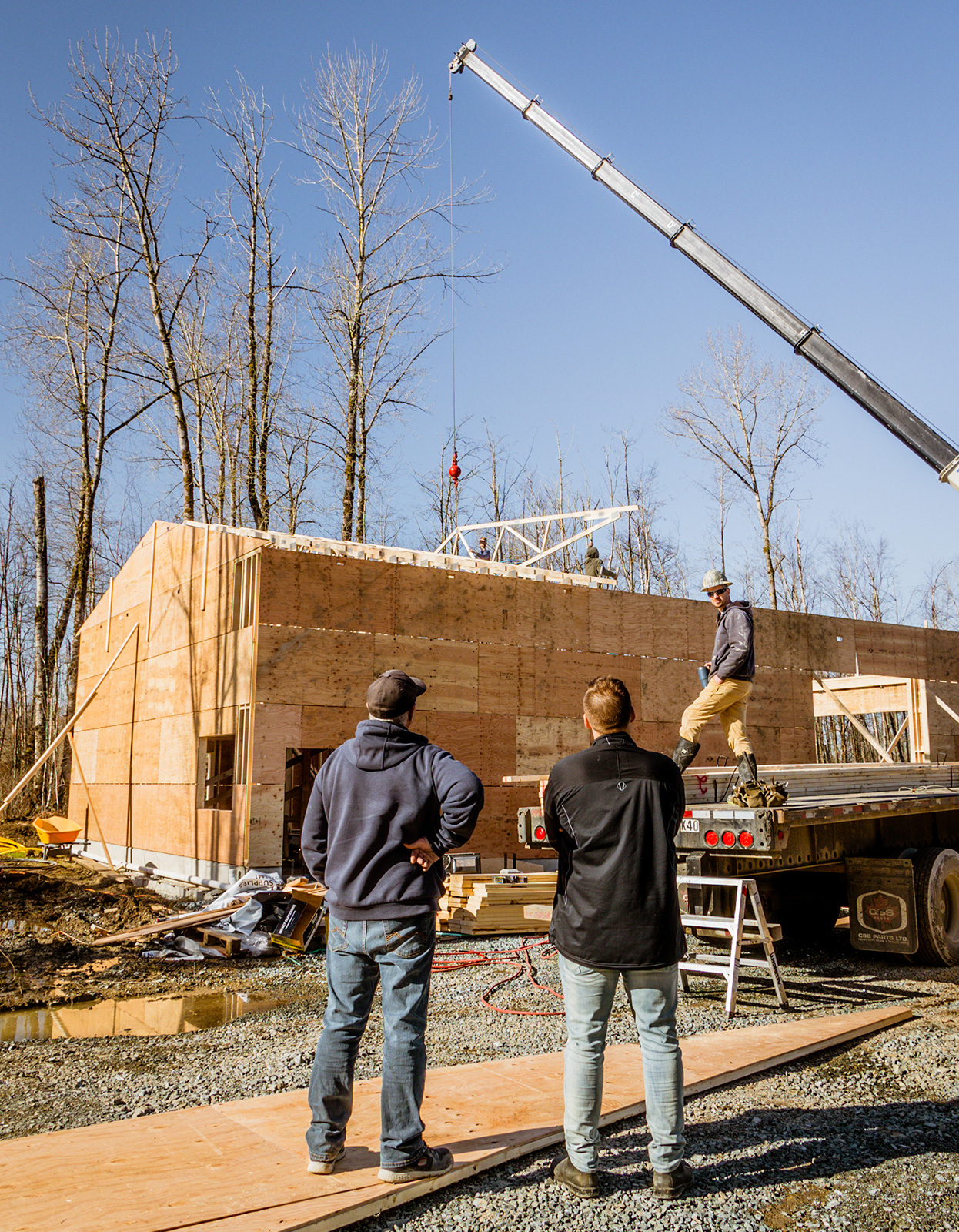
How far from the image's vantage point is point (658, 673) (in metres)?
13.9

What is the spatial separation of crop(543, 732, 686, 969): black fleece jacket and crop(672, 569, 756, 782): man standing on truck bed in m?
3.91

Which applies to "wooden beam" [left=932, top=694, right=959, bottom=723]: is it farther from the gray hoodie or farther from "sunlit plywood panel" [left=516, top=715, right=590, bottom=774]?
the gray hoodie

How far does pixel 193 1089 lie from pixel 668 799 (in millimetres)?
3228

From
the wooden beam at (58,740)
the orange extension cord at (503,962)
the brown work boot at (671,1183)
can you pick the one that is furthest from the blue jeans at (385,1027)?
the wooden beam at (58,740)

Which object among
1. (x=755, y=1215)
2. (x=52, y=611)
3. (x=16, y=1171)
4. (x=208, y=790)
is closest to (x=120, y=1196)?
(x=16, y=1171)

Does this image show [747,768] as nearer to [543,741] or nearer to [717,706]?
[717,706]

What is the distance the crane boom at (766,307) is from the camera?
34.8 feet

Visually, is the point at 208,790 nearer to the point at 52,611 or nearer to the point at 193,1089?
the point at 193,1089

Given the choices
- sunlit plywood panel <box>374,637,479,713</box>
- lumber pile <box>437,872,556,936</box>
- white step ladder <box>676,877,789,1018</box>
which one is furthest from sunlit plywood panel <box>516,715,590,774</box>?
white step ladder <box>676,877,789,1018</box>

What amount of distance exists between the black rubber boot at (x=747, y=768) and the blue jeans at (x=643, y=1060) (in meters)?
4.16

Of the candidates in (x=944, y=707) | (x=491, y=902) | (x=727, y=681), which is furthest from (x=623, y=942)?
(x=944, y=707)

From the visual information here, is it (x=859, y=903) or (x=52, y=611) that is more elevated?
(x=52, y=611)

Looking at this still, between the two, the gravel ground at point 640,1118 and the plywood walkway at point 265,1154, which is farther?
the gravel ground at point 640,1118

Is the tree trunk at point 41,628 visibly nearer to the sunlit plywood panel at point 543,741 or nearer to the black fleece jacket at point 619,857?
the sunlit plywood panel at point 543,741
